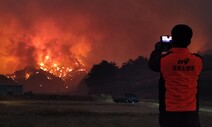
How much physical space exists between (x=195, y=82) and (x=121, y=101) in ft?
303

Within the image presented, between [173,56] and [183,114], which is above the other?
[173,56]

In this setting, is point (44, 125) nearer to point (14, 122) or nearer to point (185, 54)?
point (14, 122)

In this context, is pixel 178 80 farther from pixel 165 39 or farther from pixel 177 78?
pixel 165 39

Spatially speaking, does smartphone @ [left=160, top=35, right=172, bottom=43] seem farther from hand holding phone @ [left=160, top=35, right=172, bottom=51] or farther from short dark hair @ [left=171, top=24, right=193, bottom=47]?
short dark hair @ [left=171, top=24, right=193, bottom=47]

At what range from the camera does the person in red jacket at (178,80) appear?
627cm

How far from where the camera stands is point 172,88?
6.30 meters

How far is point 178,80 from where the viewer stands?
6.35 metres

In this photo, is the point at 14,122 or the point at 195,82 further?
the point at 14,122

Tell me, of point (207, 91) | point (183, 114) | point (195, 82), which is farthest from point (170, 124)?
point (207, 91)

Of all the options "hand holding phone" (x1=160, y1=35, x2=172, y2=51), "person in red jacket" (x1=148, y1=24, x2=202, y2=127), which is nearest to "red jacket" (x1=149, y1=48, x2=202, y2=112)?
"person in red jacket" (x1=148, y1=24, x2=202, y2=127)

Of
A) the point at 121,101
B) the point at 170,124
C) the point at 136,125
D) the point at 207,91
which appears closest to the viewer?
the point at 170,124

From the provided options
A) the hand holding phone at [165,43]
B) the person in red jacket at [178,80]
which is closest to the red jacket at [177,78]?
the person in red jacket at [178,80]

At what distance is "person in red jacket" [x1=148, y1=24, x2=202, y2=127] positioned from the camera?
6.27 m

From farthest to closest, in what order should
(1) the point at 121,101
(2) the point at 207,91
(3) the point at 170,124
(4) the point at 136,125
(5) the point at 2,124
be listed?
(2) the point at 207,91
(1) the point at 121,101
(4) the point at 136,125
(5) the point at 2,124
(3) the point at 170,124
